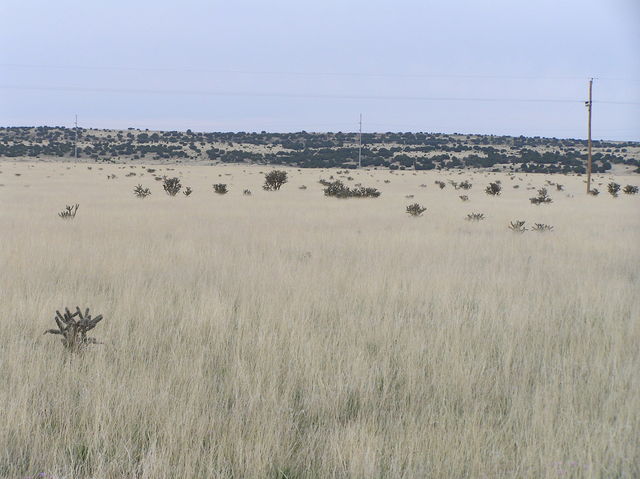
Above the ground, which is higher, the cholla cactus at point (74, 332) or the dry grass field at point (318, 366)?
the cholla cactus at point (74, 332)

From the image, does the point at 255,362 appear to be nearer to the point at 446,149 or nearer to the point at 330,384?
the point at 330,384

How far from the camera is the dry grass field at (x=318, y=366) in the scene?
3021mm

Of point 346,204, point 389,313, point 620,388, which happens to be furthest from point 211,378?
point 346,204

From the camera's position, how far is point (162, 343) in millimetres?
4887

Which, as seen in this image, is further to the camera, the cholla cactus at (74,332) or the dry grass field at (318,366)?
the cholla cactus at (74,332)

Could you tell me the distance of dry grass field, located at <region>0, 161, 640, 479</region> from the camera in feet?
9.91

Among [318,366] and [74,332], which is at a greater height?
[74,332]

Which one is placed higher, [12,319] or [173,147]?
[173,147]

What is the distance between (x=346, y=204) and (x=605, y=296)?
1560 cm

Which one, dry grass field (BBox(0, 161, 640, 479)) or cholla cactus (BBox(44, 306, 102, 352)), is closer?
dry grass field (BBox(0, 161, 640, 479))

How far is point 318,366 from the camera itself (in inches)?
168

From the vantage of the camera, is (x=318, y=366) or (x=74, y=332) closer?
(x=318, y=366)

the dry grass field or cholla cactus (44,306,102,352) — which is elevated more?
cholla cactus (44,306,102,352)

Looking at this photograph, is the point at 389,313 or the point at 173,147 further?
the point at 173,147
